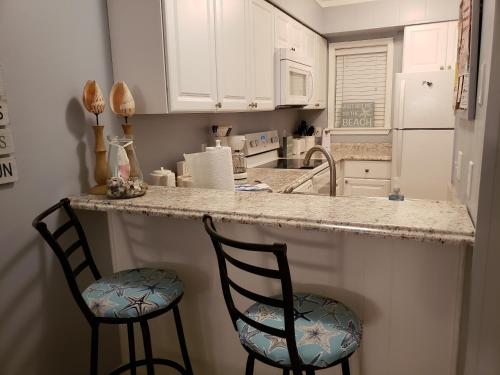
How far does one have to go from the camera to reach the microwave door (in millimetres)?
3021

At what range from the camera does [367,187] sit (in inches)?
165

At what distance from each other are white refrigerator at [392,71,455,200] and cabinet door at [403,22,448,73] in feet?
1.29

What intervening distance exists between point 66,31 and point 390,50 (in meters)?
3.59

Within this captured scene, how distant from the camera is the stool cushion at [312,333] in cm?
102

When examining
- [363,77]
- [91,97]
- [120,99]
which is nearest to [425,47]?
[363,77]

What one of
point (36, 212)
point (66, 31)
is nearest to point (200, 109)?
point (66, 31)

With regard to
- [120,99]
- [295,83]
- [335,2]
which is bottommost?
[120,99]

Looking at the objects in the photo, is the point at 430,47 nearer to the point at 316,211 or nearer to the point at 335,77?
the point at 335,77

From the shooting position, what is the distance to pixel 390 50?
4230 mm

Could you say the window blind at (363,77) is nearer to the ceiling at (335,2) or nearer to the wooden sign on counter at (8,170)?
the ceiling at (335,2)

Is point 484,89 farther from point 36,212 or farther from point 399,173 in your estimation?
point 399,173

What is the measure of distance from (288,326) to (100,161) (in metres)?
1.11

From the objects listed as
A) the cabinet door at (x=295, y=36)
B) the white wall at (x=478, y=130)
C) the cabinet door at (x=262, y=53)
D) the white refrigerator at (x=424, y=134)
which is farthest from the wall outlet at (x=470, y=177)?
the cabinet door at (x=295, y=36)

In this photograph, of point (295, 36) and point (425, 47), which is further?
point (425, 47)
